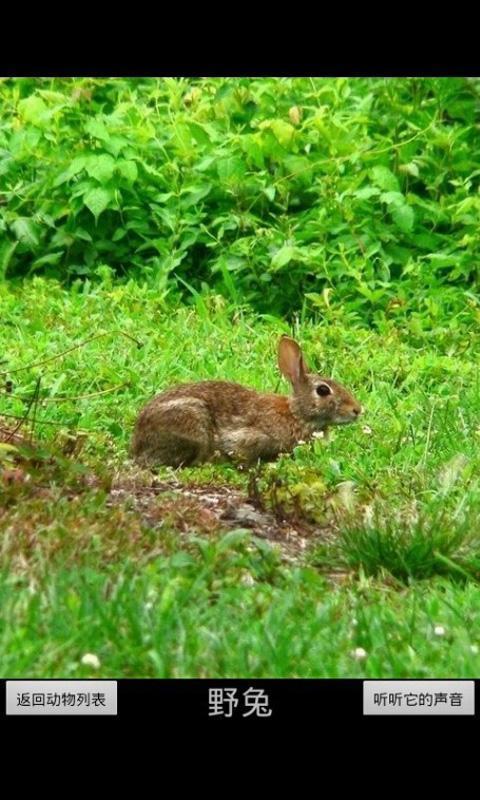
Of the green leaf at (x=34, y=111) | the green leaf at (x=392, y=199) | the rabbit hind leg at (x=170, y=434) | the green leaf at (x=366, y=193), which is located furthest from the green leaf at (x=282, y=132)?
the rabbit hind leg at (x=170, y=434)

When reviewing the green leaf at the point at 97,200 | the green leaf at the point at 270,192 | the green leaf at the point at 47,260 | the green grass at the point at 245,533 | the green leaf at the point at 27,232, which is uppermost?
the green leaf at the point at 270,192

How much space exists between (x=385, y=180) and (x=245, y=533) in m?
5.65

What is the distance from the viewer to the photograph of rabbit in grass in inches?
217

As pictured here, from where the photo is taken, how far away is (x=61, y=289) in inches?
430

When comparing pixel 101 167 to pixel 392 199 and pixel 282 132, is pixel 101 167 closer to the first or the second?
pixel 282 132

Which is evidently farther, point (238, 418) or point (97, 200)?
point (97, 200)

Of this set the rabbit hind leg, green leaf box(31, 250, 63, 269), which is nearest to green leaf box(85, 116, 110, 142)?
green leaf box(31, 250, 63, 269)

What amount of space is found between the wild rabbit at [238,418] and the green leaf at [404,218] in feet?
8.81

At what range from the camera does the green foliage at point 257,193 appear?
36.6 feet

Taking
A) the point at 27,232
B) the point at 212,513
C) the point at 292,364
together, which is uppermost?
the point at 27,232

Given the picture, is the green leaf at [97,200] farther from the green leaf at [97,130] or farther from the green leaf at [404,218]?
the green leaf at [404,218]

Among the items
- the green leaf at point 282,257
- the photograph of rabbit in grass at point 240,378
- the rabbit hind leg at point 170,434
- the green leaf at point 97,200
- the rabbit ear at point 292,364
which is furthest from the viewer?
the green leaf at point 97,200

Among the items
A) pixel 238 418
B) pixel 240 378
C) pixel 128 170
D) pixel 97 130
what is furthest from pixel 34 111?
pixel 238 418

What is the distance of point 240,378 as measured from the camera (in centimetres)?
961
